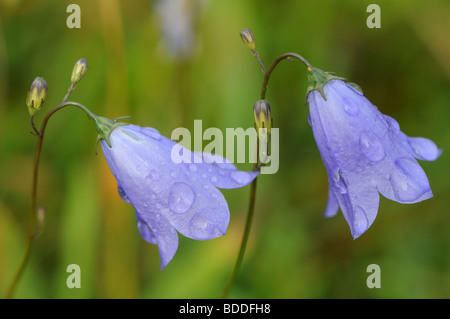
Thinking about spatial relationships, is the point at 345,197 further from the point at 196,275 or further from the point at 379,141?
the point at 196,275

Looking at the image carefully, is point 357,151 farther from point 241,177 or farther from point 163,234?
point 163,234

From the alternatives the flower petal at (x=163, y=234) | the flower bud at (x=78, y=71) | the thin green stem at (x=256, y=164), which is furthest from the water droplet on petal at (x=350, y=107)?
the flower bud at (x=78, y=71)

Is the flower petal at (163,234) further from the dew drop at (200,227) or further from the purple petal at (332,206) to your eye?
the purple petal at (332,206)

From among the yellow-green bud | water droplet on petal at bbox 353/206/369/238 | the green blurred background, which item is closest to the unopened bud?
water droplet on petal at bbox 353/206/369/238

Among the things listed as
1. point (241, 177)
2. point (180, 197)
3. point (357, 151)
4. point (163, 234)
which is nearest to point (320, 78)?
point (357, 151)

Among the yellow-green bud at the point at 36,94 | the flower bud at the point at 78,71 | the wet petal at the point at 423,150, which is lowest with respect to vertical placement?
the wet petal at the point at 423,150

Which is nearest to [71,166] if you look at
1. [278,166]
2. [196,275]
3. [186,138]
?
[186,138]

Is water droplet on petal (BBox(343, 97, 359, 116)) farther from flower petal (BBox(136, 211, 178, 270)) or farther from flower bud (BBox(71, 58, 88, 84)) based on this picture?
flower bud (BBox(71, 58, 88, 84))
